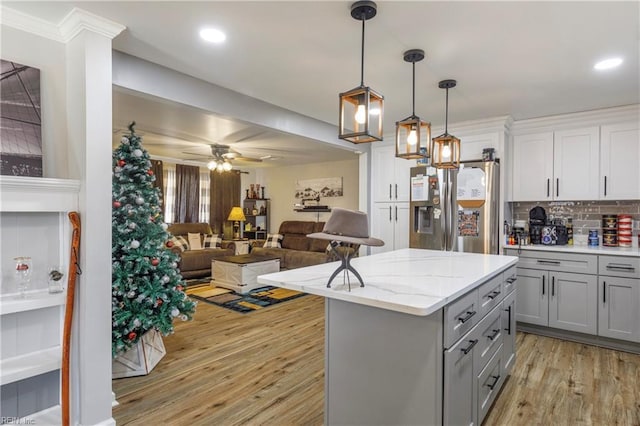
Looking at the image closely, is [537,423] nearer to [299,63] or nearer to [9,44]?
[299,63]

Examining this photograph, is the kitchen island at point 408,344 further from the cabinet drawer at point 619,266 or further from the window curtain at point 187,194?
the window curtain at point 187,194

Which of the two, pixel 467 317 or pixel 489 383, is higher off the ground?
pixel 467 317

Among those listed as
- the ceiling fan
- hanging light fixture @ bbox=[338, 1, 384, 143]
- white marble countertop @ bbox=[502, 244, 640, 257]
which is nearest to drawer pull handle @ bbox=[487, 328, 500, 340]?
hanging light fixture @ bbox=[338, 1, 384, 143]

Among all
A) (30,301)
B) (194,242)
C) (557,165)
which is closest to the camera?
(30,301)

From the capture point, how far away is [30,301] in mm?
1920

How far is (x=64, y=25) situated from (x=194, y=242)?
5297 millimetres

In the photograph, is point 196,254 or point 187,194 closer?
point 196,254

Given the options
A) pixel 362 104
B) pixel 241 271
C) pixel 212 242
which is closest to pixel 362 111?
pixel 362 104

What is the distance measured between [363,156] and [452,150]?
2.50 meters

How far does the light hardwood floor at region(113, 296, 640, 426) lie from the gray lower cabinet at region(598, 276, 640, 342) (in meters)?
0.20

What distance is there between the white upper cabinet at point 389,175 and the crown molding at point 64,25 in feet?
11.4

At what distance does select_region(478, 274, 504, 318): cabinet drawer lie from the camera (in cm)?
203

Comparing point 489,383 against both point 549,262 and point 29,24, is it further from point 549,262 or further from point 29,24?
point 29,24

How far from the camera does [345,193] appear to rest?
741 cm
